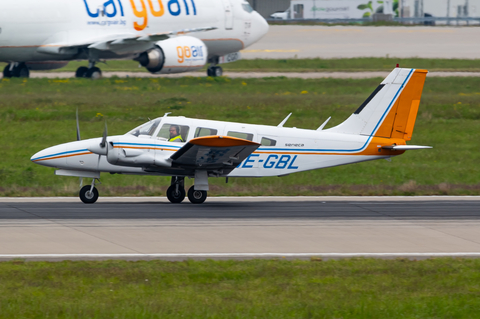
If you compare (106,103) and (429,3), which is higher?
(429,3)

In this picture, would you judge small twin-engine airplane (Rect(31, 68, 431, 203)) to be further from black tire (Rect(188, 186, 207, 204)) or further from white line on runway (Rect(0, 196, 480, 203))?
white line on runway (Rect(0, 196, 480, 203))

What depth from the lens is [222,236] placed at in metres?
15.4

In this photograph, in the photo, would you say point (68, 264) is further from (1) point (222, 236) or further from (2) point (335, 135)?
(2) point (335, 135)

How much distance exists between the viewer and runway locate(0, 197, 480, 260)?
45.7 ft

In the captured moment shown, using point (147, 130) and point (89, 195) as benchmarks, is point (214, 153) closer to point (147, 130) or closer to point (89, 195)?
point (147, 130)

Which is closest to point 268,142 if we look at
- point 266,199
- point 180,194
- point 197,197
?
point 266,199

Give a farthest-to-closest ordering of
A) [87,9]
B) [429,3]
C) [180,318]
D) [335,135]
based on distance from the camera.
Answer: [429,3]
[87,9]
[335,135]
[180,318]

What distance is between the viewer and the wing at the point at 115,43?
48.5 metres

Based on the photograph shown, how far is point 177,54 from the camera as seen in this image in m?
50.0

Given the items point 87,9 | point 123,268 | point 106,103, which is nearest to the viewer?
point 123,268

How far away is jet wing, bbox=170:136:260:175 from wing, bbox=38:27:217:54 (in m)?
30.5

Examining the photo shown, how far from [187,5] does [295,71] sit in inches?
546

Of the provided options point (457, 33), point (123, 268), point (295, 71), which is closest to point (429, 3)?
point (457, 33)

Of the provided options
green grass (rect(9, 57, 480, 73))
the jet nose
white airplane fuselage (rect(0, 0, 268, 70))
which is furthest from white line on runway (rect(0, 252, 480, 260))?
green grass (rect(9, 57, 480, 73))
